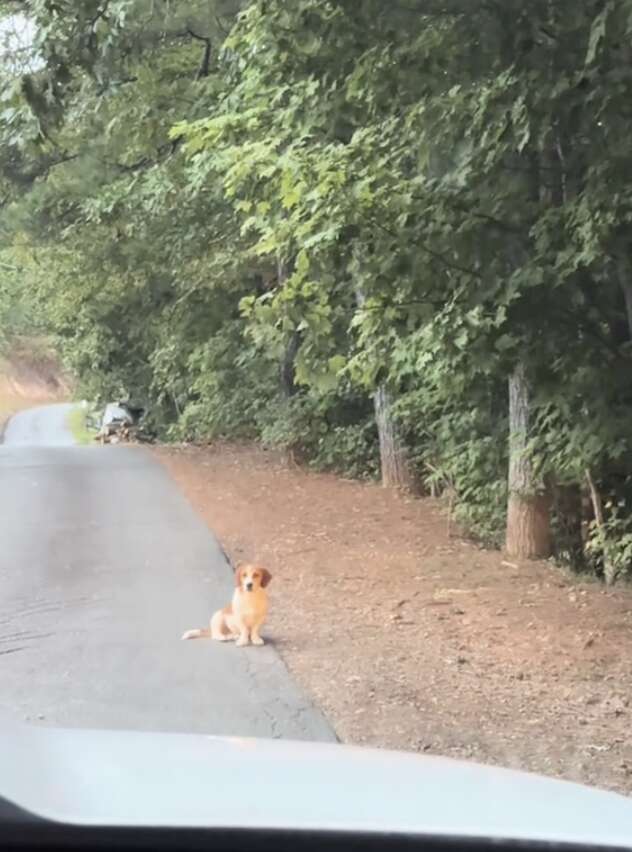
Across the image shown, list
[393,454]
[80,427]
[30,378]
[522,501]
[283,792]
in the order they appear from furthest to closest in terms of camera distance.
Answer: [30,378] < [80,427] < [393,454] < [522,501] < [283,792]

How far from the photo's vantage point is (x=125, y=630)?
26.5 ft

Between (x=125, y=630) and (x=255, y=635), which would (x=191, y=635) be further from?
(x=125, y=630)

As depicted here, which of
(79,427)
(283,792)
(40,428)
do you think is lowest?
(40,428)

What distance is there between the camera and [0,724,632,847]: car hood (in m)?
2.23

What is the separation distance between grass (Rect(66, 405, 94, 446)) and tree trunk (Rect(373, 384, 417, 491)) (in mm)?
27339

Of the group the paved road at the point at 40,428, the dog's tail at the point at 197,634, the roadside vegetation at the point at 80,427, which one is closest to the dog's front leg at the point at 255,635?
the dog's tail at the point at 197,634

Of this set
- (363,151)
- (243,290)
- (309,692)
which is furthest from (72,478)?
(309,692)

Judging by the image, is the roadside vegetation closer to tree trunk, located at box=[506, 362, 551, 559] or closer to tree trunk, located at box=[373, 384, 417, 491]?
tree trunk, located at box=[373, 384, 417, 491]

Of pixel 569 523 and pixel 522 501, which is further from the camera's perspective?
pixel 569 523

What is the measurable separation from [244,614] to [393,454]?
9366 millimetres

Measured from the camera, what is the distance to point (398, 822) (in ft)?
7.45

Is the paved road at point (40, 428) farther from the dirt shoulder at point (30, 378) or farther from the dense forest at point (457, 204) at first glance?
the dense forest at point (457, 204)

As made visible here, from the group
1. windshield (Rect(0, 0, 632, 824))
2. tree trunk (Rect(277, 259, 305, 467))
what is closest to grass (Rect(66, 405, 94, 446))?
tree trunk (Rect(277, 259, 305, 467))

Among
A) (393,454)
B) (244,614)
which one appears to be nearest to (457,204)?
(244,614)
